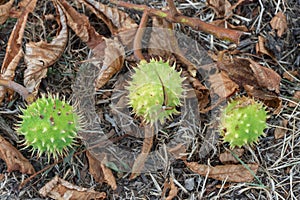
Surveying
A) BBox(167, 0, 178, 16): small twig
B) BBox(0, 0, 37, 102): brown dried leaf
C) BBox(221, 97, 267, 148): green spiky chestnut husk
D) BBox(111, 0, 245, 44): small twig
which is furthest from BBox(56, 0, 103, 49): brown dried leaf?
BBox(221, 97, 267, 148): green spiky chestnut husk

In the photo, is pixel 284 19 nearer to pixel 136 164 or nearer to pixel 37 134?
pixel 136 164

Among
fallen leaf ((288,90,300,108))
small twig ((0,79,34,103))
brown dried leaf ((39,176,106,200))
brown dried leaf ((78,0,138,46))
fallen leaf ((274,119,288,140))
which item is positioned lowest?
brown dried leaf ((39,176,106,200))

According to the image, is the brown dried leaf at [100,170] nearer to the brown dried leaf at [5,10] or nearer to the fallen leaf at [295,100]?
the brown dried leaf at [5,10]

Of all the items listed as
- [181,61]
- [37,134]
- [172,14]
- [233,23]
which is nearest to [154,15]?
[172,14]

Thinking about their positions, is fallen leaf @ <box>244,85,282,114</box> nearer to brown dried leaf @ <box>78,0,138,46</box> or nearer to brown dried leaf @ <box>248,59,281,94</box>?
brown dried leaf @ <box>248,59,281,94</box>

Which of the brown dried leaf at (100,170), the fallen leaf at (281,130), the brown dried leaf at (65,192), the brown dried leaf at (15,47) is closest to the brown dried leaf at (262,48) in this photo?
the fallen leaf at (281,130)

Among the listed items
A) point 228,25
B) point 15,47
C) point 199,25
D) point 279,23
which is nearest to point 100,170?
point 15,47
